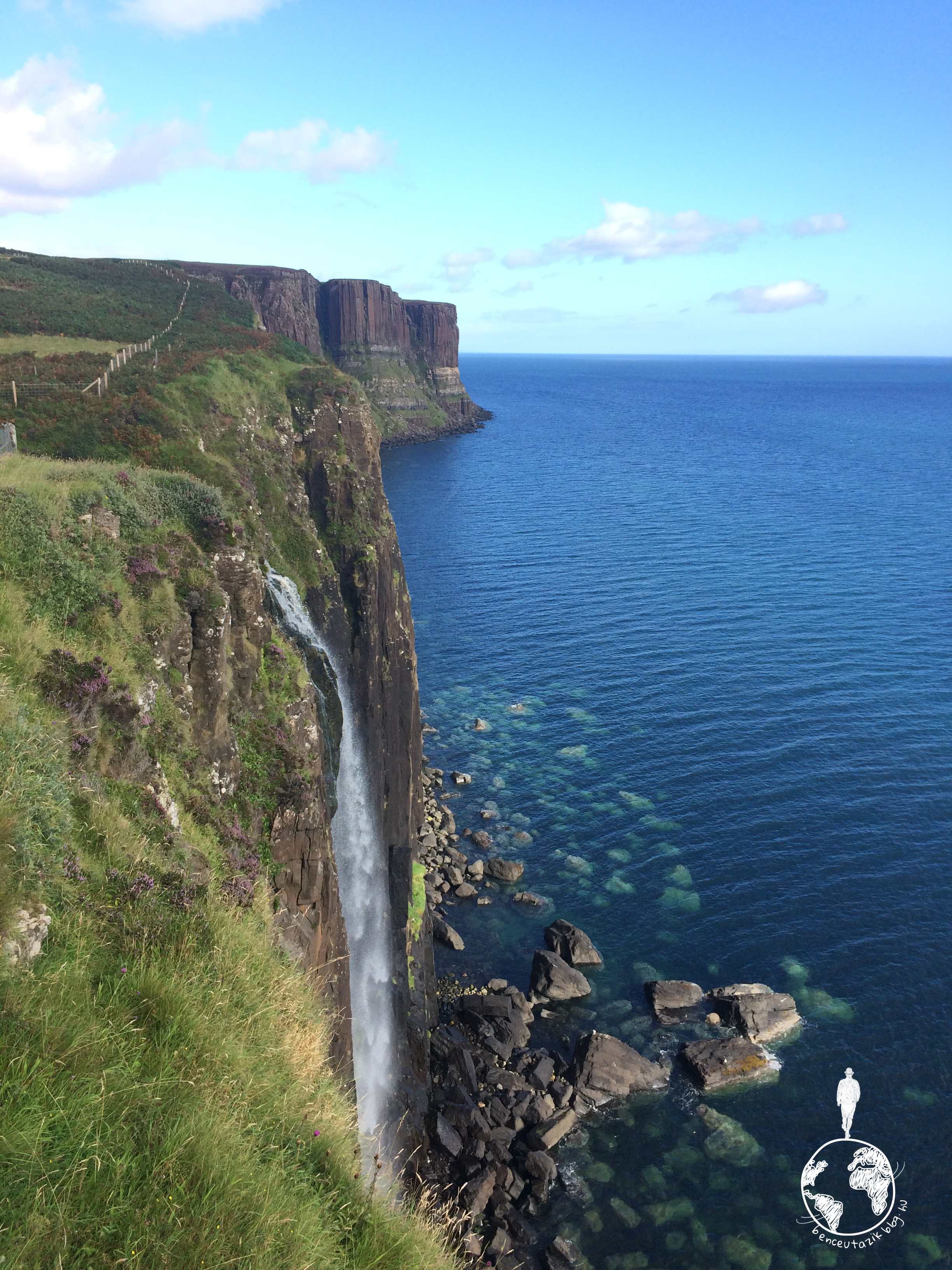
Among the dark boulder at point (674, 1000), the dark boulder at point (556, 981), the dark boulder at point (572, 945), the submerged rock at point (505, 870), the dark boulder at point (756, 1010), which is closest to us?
the dark boulder at point (756, 1010)

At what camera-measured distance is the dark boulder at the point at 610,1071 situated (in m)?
33.2

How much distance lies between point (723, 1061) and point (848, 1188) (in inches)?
243

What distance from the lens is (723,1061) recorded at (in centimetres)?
3384

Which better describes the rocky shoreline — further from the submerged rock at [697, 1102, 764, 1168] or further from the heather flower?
the heather flower

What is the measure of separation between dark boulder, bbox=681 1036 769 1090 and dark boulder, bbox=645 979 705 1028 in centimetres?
178

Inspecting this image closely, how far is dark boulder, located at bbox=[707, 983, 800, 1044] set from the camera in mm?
35219

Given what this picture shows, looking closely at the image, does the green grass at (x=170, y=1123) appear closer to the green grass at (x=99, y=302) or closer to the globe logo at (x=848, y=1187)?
the globe logo at (x=848, y=1187)

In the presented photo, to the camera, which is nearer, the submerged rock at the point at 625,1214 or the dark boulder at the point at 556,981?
the submerged rock at the point at 625,1214

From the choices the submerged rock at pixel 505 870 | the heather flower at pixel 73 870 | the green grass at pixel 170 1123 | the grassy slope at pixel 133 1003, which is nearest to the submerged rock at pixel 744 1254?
the submerged rock at pixel 505 870

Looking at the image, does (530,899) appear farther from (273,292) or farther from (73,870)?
(273,292)

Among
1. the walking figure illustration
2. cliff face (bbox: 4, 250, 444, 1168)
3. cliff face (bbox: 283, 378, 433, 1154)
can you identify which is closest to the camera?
cliff face (bbox: 4, 250, 444, 1168)

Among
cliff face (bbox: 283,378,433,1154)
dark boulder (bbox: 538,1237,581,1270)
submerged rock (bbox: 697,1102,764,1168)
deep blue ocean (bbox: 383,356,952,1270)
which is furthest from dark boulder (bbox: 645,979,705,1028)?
dark boulder (bbox: 538,1237,581,1270)

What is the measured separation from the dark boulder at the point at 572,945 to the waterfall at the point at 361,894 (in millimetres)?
10442

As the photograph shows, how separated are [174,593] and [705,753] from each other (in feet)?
137
